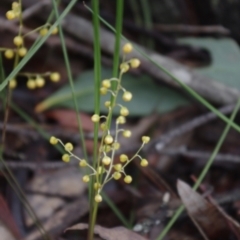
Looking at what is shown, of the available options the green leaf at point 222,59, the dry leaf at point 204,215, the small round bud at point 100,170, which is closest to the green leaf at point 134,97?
the green leaf at point 222,59

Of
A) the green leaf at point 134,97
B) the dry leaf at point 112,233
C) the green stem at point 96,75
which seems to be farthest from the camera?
the green leaf at point 134,97

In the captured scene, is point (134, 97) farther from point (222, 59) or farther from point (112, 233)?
point (112, 233)

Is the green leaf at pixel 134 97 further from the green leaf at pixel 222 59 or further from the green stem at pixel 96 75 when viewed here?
the green stem at pixel 96 75

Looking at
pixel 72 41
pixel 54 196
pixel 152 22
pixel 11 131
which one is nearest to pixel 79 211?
pixel 54 196

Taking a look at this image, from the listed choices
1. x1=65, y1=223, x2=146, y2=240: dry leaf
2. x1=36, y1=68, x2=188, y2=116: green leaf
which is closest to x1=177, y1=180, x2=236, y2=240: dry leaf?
x1=65, y1=223, x2=146, y2=240: dry leaf

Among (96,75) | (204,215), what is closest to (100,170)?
(96,75)

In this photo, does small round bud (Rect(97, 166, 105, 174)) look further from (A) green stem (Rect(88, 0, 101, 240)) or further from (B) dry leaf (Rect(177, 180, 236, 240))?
(B) dry leaf (Rect(177, 180, 236, 240))
